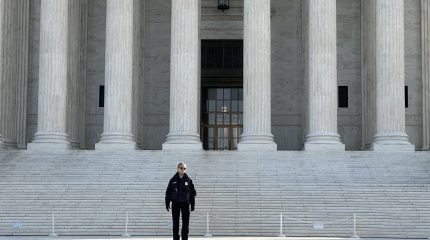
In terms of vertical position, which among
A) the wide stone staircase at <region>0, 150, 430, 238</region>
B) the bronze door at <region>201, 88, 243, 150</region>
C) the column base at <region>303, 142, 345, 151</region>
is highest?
the bronze door at <region>201, 88, 243, 150</region>

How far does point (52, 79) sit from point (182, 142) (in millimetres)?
10807

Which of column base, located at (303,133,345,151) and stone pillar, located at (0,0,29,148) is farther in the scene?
stone pillar, located at (0,0,29,148)

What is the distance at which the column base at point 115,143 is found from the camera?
54.4m

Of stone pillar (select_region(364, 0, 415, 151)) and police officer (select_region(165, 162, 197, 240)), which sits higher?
stone pillar (select_region(364, 0, 415, 151))

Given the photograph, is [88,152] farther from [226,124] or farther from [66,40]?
[226,124]

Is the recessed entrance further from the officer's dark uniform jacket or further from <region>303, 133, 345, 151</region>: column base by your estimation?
the officer's dark uniform jacket

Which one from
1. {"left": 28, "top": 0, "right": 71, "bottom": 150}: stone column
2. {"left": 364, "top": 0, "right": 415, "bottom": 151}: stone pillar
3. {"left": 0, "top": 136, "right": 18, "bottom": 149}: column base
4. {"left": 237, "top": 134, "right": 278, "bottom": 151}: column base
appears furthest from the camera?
{"left": 0, "top": 136, "right": 18, "bottom": 149}: column base

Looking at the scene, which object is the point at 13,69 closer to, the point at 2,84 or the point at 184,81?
the point at 2,84

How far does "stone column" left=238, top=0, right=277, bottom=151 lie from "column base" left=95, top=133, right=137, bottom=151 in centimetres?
824

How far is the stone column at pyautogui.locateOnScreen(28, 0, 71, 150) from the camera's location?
54750 mm

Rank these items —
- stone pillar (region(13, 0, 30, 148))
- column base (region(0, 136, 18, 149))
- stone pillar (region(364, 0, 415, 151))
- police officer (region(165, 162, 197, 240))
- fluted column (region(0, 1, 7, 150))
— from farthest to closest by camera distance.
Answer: stone pillar (region(13, 0, 30, 148)) → column base (region(0, 136, 18, 149)) → fluted column (region(0, 1, 7, 150)) → stone pillar (region(364, 0, 415, 151)) → police officer (region(165, 162, 197, 240))

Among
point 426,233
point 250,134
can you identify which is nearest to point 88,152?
point 250,134

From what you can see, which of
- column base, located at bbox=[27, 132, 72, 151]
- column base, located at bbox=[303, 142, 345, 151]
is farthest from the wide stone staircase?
column base, located at bbox=[303, 142, 345, 151]

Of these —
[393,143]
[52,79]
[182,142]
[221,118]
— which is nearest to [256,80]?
[182,142]
